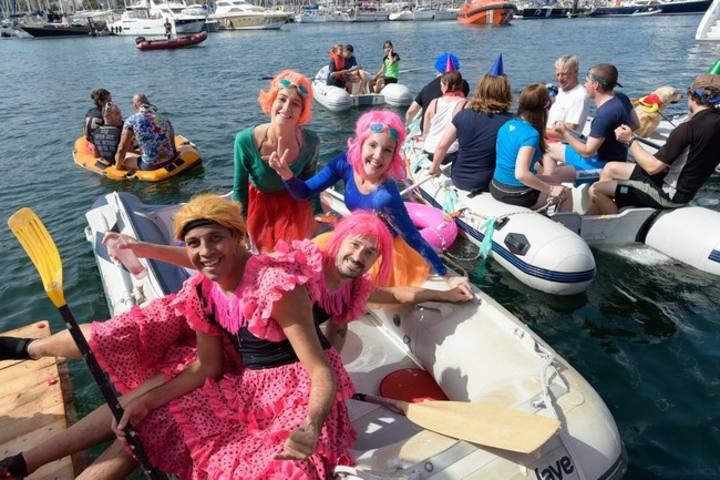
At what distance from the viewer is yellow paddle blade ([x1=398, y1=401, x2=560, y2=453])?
2.19 m

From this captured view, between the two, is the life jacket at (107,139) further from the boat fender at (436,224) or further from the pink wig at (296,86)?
the pink wig at (296,86)

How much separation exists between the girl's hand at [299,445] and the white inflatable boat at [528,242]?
10.9 feet

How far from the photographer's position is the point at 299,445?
6.16ft

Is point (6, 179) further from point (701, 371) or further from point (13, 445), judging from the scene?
point (701, 371)

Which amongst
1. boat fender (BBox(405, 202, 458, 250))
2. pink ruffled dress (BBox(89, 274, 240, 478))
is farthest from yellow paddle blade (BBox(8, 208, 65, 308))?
boat fender (BBox(405, 202, 458, 250))

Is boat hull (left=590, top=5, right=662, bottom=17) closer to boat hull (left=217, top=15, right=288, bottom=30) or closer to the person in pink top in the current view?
boat hull (left=217, top=15, right=288, bottom=30)

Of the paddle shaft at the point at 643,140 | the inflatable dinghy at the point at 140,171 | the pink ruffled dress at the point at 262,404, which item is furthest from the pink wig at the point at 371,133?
the inflatable dinghy at the point at 140,171

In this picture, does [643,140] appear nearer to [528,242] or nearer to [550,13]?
[528,242]

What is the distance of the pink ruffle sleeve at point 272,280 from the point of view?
208 centimetres

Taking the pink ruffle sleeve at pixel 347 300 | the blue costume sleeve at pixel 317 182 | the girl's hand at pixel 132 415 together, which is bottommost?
the girl's hand at pixel 132 415

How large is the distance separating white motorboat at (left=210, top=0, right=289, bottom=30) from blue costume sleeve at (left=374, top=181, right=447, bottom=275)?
49.2 metres

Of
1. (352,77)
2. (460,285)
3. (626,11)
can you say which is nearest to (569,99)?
(460,285)

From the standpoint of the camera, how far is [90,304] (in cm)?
521

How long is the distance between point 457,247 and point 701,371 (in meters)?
2.68
